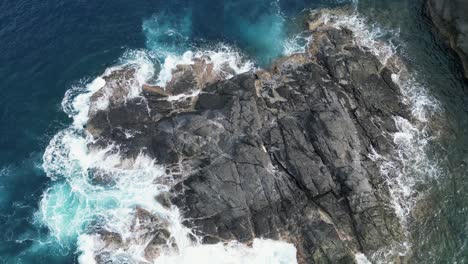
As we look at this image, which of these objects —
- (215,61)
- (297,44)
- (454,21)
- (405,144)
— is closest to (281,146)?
(405,144)

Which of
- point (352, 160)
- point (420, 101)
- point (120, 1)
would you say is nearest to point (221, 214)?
point (352, 160)

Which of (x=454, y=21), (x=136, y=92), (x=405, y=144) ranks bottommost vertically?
(x=405, y=144)

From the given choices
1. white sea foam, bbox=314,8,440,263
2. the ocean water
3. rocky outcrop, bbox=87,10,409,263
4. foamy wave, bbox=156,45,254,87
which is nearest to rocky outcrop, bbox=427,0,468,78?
the ocean water

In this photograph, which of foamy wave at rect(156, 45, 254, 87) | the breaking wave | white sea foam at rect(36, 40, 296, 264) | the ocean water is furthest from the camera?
foamy wave at rect(156, 45, 254, 87)

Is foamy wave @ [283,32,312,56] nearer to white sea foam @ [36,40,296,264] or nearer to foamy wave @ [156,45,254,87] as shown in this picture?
foamy wave @ [156,45,254,87]

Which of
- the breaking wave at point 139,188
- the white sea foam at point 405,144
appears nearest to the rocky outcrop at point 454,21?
the white sea foam at point 405,144

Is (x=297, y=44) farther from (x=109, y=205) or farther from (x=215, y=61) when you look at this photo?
(x=109, y=205)
